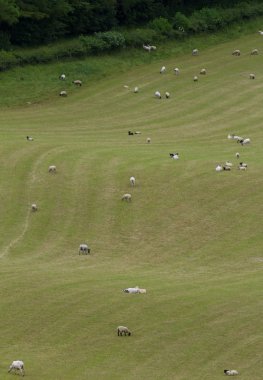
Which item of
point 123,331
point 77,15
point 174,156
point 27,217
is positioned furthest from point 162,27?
point 123,331

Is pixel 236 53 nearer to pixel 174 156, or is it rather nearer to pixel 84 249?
pixel 174 156

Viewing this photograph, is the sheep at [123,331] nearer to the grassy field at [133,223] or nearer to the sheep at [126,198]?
the grassy field at [133,223]

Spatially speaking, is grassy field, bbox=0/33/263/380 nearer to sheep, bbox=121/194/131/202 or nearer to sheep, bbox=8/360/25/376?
sheep, bbox=121/194/131/202

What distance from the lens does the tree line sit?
9906 centimetres

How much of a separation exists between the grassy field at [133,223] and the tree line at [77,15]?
4676 mm

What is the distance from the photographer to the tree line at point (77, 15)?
99062mm

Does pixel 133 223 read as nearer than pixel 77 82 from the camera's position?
Yes

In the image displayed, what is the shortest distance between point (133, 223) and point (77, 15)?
4496 centimetres

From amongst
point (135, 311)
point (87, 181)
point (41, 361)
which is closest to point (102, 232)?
point (87, 181)

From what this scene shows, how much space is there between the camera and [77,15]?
10475 cm

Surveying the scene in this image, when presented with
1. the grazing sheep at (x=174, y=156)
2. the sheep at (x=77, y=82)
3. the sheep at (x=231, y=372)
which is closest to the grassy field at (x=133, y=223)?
the sheep at (x=231, y=372)

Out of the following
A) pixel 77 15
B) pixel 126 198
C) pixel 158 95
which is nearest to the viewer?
pixel 126 198

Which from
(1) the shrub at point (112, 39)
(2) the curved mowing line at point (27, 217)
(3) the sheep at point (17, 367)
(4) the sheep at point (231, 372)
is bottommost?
(4) the sheep at point (231, 372)

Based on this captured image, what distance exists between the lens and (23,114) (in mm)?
88938
